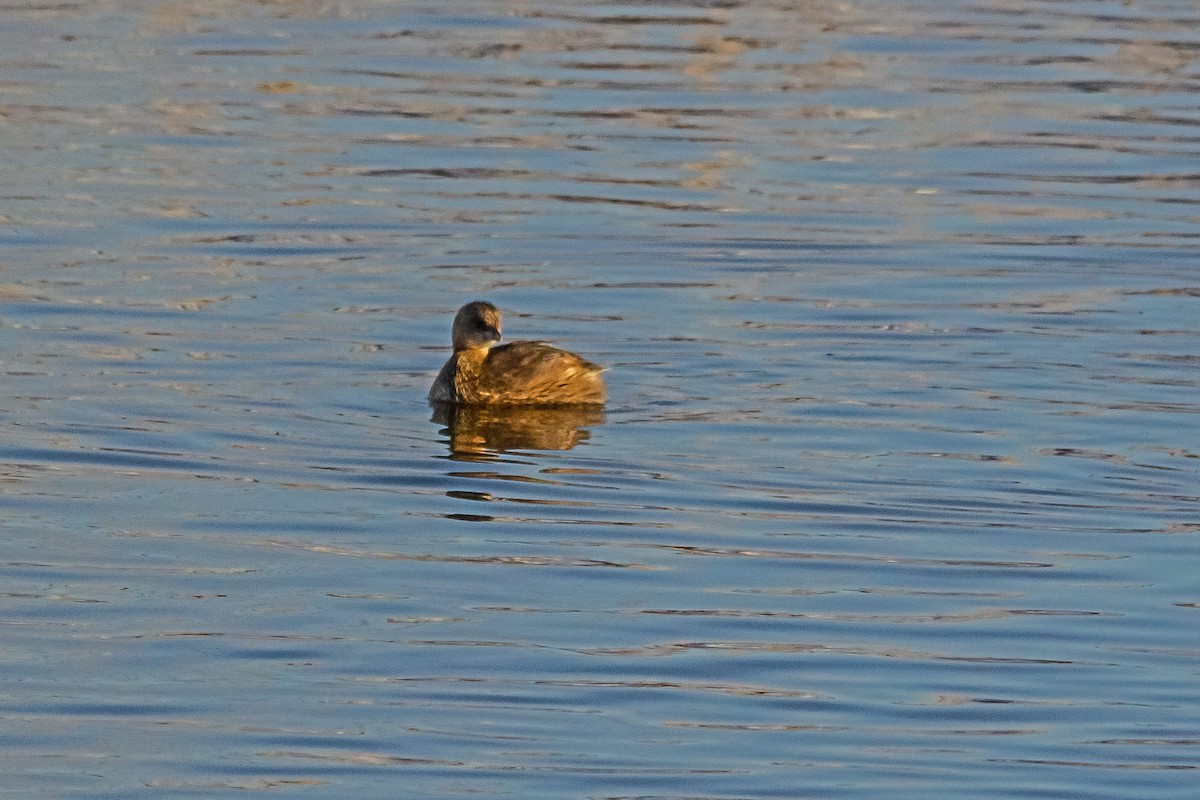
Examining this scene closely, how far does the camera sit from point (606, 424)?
12086 millimetres

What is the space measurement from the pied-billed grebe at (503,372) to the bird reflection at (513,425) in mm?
47

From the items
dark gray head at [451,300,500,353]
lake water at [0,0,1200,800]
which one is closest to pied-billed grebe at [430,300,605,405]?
A: dark gray head at [451,300,500,353]

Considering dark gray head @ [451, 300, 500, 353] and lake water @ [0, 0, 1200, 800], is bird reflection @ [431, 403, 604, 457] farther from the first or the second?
dark gray head @ [451, 300, 500, 353]

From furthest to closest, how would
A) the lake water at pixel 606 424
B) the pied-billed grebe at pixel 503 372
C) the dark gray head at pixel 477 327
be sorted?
the dark gray head at pixel 477 327
the pied-billed grebe at pixel 503 372
the lake water at pixel 606 424

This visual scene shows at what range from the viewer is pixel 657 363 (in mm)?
13055

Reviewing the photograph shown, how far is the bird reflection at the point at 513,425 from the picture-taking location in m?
11.9

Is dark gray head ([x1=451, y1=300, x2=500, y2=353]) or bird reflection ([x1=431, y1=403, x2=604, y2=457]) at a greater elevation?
dark gray head ([x1=451, y1=300, x2=500, y2=353])

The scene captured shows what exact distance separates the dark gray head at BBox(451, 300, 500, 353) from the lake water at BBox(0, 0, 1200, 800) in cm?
37

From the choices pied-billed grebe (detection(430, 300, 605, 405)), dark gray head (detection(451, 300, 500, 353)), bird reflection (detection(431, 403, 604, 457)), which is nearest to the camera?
bird reflection (detection(431, 403, 604, 457))

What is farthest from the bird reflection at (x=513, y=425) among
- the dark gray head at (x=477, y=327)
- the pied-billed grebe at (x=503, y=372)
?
the dark gray head at (x=477, y=327)

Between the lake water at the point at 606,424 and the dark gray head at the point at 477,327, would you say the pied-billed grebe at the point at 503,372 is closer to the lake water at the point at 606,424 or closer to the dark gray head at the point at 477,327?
the dark gray head at the point at 477,327

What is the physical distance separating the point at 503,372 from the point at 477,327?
0.26 m

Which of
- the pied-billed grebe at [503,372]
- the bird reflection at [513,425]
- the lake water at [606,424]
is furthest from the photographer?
the pied-billed grebe at [503,372]

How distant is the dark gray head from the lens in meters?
12.7
